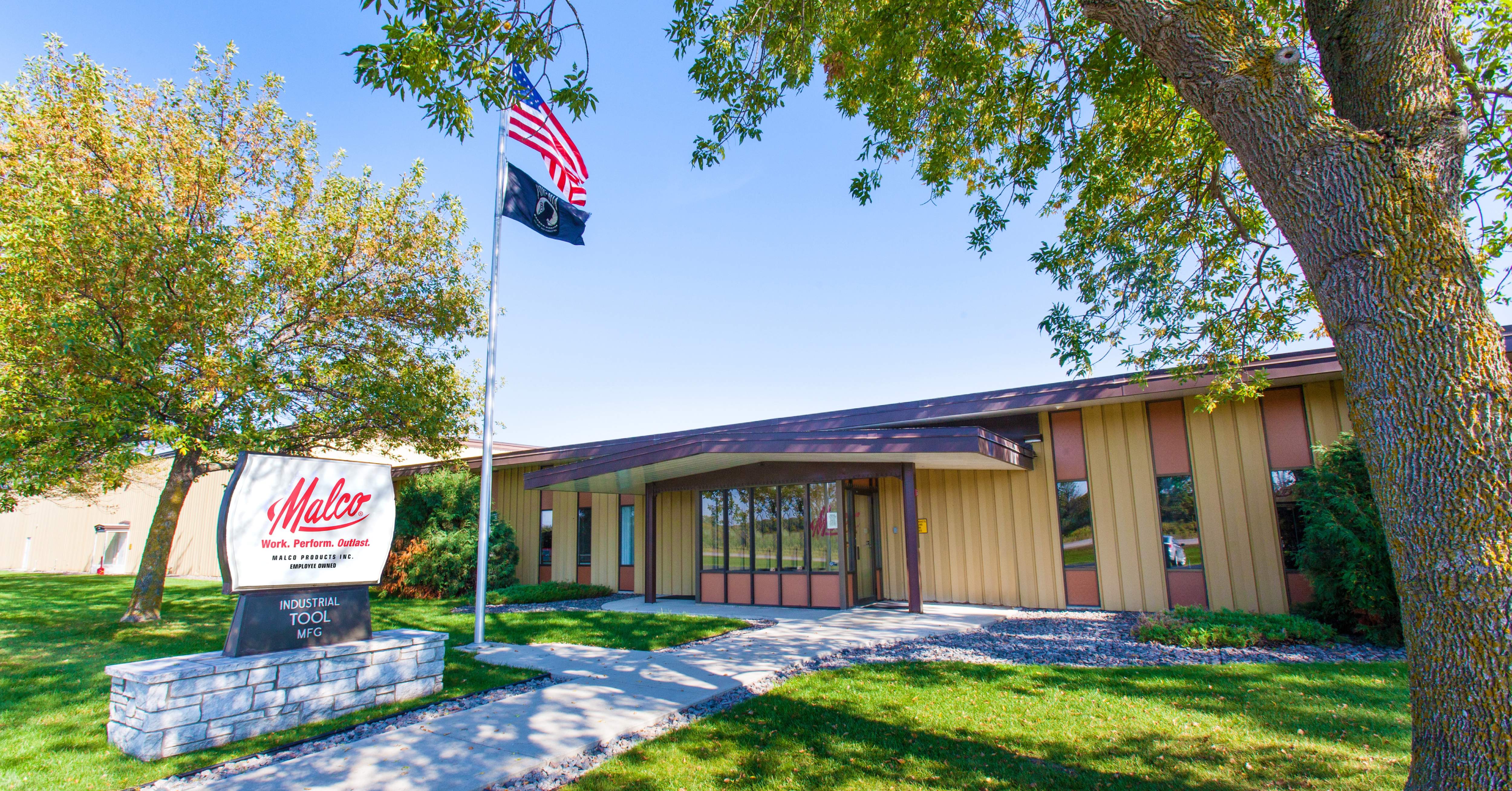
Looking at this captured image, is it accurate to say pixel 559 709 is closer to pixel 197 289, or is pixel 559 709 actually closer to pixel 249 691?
pixel 249 691

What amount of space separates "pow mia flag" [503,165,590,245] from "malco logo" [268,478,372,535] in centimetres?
486

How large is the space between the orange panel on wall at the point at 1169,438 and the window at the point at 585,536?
1245cm

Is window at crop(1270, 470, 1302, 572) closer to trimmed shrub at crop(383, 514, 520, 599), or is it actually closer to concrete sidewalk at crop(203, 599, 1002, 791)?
concrete sidewalk at crop(203, 599, 1002, 791)

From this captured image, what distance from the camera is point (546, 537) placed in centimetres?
1834

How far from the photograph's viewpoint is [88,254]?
9.59 meters

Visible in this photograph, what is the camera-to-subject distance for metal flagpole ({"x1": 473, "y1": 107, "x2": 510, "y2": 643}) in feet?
30.0

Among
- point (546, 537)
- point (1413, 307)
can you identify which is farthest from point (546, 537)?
point (1413, 307)

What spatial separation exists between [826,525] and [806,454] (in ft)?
6.07

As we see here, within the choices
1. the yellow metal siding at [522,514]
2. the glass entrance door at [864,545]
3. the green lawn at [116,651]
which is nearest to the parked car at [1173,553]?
the glass entrance door at [864,545]

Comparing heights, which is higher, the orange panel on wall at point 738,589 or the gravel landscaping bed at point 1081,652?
the orange panel on wall at point 738,589

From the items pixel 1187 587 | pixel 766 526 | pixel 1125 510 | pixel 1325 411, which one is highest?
pixel 1325 411

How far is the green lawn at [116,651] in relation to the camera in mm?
4727

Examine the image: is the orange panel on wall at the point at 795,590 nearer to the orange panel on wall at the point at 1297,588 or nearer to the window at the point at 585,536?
the window at the point at 585,536

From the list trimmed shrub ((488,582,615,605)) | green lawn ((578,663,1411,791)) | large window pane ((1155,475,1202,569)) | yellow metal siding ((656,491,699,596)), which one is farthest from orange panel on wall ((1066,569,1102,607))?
trimmed shrub ((488,582,615,605))
